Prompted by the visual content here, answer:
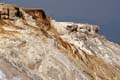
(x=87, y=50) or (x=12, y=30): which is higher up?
(x=12, y=30)

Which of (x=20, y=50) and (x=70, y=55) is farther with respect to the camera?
(x=70, y=55)

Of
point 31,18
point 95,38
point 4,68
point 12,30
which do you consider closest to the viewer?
point 4,68

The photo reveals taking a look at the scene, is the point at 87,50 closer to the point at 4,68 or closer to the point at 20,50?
the point at 20,50

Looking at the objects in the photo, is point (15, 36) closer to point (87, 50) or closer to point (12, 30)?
point (12, 30)

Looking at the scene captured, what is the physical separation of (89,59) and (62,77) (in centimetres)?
877

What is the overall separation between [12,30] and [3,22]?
1403mm

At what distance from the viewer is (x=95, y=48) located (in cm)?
4256

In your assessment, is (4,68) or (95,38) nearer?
(4,68)

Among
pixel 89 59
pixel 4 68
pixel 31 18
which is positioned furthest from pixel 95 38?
pixel 4 68

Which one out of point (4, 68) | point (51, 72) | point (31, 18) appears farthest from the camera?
point (31, 18)

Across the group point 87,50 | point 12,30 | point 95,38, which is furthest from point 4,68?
point 95,38

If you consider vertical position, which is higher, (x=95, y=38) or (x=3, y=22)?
(x=3, y=22)

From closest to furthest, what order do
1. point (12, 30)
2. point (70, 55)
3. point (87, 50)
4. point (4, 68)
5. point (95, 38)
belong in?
1. point (4, 68)
2. point (12, 30)
3. point (70, 55)
4. point (87, 50)
5. point (95, 38)

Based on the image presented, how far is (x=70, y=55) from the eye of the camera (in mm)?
31656
